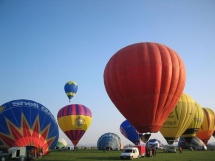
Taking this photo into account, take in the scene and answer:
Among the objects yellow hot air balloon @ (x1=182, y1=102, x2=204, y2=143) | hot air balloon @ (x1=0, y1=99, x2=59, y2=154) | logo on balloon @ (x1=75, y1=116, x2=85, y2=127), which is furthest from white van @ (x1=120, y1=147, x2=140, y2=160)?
logo on balloon @ (x1=75, y1=116, x2=85, y2=127)

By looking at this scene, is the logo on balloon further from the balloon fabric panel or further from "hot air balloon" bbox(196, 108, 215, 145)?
"hot air balloon" bbox(196, 108, 215, 145)

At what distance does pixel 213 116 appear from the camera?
54062 mm

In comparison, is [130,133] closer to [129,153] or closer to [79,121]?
[79,121]

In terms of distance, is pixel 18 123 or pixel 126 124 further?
pixel 126 124

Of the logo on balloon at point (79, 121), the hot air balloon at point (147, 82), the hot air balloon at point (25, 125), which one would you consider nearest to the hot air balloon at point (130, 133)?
the logo on balloon at point (79, 121)

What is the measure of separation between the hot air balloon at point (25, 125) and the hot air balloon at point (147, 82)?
8025mm

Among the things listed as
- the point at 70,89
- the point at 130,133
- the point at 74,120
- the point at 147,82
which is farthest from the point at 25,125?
the point at 130,133

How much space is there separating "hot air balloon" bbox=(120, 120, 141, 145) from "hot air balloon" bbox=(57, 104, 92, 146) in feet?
42.2

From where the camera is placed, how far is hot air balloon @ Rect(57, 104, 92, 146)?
153ft

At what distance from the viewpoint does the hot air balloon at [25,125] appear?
893 inches

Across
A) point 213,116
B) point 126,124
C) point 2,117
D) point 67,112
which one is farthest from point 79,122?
point 213,116

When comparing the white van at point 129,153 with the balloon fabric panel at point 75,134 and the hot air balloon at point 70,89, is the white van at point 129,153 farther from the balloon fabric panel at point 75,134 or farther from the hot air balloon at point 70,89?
the hot air balloon at point 70,89

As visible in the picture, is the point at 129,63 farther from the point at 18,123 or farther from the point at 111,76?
the point at 18,123

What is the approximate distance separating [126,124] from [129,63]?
121ft
